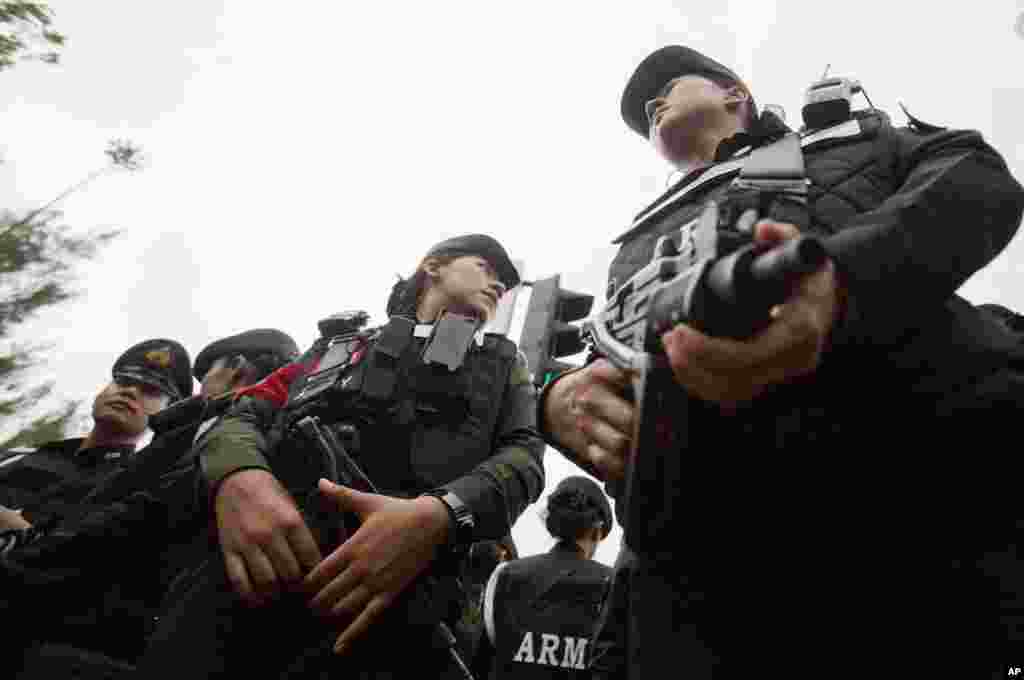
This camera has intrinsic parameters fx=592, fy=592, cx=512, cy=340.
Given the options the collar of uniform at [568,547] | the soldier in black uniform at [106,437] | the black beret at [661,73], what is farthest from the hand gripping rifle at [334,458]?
the soldier in black uniform at [106,437]

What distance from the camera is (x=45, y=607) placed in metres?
2.46

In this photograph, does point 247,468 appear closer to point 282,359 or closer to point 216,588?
point 216,588

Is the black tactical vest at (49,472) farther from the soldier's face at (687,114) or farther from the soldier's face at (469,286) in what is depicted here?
the soldier's face at (687,114)

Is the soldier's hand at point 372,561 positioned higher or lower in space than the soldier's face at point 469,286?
lower

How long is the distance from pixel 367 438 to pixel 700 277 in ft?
→ 5.36

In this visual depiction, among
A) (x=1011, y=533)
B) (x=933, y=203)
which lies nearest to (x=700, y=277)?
(x=933, y=203)

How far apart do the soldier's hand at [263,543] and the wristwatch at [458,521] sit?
0.37m

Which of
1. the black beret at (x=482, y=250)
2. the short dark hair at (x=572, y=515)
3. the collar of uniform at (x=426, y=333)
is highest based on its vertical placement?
the black beret at (x=482, y=250)

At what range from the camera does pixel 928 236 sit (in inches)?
41.2

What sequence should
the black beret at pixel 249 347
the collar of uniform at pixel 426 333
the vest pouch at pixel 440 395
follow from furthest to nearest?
1. the black beret at pixel 249 347
2. the collar of uniform at pixel 426 333
3. the vest pouch at pixel 440 395

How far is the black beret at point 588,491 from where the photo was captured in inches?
171

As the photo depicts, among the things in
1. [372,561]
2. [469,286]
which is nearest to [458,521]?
[372,561]

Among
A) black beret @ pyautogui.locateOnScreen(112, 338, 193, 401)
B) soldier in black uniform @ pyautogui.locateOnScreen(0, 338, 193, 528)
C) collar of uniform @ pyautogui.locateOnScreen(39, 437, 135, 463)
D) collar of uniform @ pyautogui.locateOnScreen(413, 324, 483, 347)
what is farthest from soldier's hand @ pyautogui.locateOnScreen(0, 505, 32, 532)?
collar of uniform @ pyautogui.locateOnScreen(413, 324, 483, 347)

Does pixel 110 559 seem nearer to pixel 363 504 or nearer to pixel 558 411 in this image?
pixel 363 504
